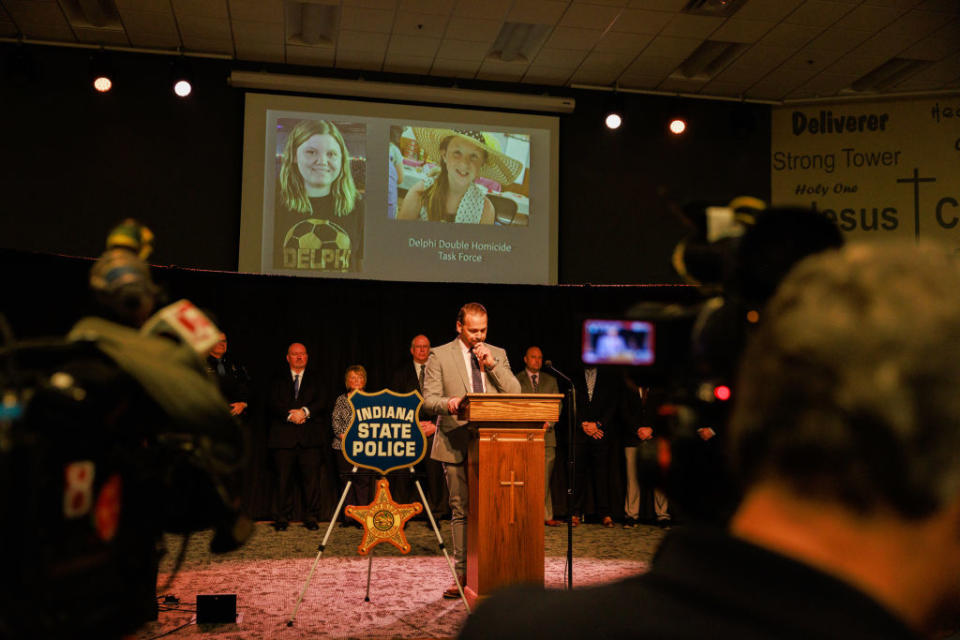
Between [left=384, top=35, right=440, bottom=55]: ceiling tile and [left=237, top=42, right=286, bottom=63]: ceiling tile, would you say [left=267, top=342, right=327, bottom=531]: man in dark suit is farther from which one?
[left=384, top=35, right=440, bottom=55]: ceiling tile

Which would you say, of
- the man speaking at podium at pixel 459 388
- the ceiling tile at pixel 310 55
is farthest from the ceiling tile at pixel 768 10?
the man speaking at podium at pixel 459 388

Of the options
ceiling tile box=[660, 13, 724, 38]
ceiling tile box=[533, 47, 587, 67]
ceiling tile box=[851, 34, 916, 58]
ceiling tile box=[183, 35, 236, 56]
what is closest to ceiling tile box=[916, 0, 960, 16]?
ceiling tile box=[851, 34, 916, 58]

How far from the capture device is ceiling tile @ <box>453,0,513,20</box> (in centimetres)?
712

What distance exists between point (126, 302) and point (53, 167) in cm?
752

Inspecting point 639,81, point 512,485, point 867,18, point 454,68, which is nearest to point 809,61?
point 867,18

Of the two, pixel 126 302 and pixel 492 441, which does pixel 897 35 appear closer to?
pixel 492 441

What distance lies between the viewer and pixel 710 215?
1.32 metres

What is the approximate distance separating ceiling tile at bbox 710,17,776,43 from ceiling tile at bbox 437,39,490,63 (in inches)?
89.2

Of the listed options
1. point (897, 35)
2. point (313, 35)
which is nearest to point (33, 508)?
point (313, 35)

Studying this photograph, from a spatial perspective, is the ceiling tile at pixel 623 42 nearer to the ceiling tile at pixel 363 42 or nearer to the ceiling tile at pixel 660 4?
the ceiling tile at pixel 660 4

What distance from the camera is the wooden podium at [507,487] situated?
4.18 metres

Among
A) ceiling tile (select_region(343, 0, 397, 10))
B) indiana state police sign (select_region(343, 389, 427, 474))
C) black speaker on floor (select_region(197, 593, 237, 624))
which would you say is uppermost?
ceiling tile (select_region(343, 0, 397, 10))

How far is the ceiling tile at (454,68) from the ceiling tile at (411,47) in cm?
19

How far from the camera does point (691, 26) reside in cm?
755
